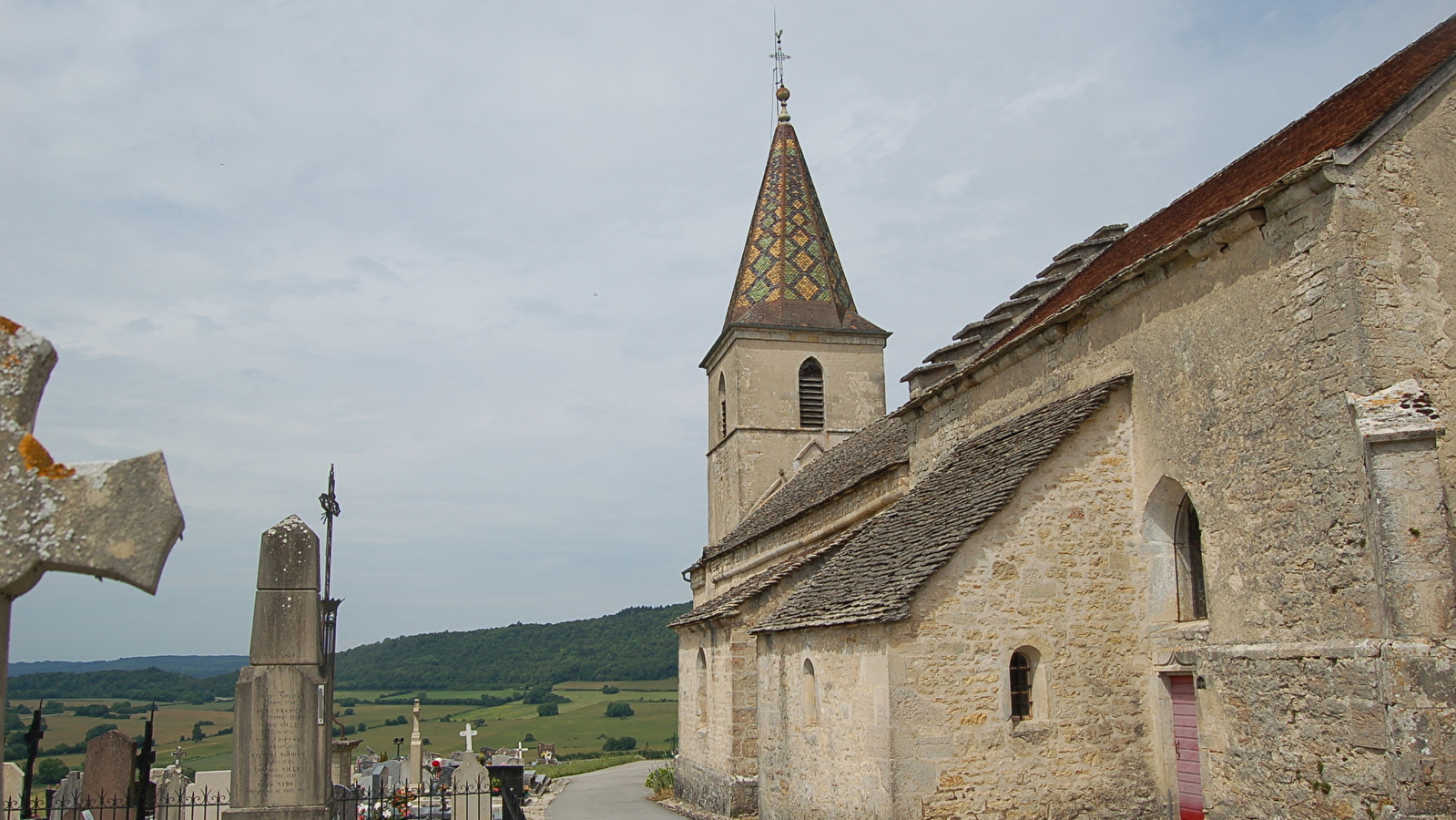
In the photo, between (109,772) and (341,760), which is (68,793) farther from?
(109,772)

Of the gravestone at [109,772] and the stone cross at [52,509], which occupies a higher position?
the stone cross at [52,509]

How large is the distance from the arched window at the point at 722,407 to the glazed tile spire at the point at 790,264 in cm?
220

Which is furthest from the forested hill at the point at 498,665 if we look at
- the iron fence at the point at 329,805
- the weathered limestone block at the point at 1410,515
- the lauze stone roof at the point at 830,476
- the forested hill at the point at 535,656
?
the weathered limestone block at the point at 1410,515

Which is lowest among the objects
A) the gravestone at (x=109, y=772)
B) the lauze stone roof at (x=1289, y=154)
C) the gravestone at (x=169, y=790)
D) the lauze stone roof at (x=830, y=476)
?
the gravestone at (x=169, y=790)

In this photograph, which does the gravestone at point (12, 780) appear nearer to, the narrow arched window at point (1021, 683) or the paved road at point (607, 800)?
the paved road at point (607, 800)

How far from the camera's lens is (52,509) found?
2.72 meters

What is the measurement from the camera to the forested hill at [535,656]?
84.1m

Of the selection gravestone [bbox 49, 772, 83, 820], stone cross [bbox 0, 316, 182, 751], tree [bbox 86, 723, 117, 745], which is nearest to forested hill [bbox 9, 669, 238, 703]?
tree [bbox 86, 723, 117, 745]

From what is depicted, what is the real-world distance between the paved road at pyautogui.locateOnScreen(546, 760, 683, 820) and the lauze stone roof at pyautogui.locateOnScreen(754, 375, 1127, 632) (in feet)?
23.8

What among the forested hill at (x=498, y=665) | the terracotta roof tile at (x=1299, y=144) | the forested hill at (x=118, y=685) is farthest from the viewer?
the forested hill at (x=498, y=665)

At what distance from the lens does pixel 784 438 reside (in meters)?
31.6

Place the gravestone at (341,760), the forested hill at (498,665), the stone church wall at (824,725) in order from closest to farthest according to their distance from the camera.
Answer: the stone church wall at (824,725) < the gravestone at (341,760) < the forested hill at (498,665)

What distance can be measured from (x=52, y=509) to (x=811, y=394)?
2970 cm

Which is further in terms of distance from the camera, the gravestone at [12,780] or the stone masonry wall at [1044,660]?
the gravestone at [12,780]
